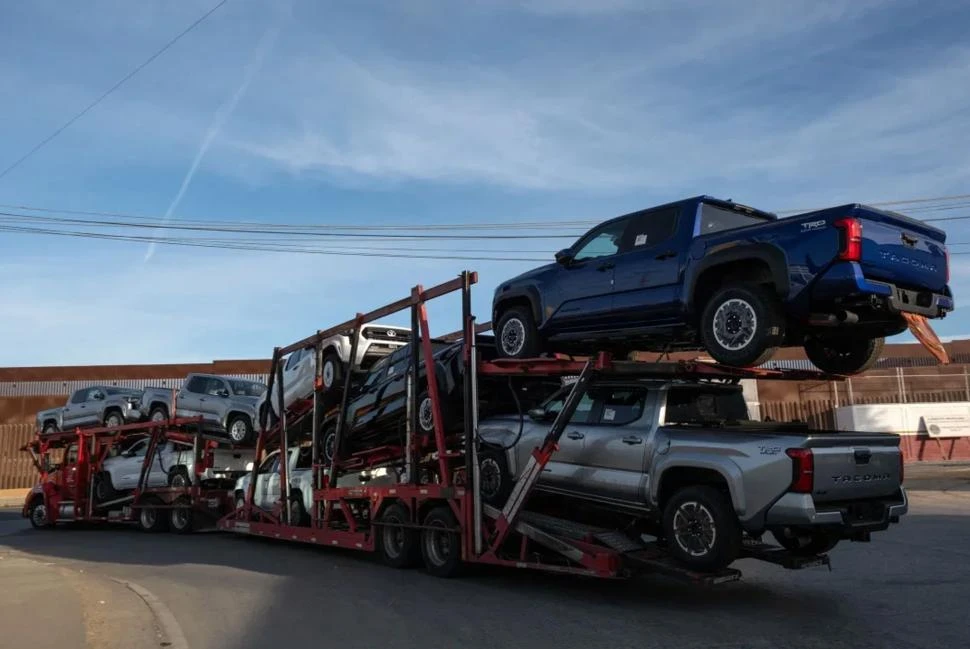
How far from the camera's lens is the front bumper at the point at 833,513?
673 centimetres

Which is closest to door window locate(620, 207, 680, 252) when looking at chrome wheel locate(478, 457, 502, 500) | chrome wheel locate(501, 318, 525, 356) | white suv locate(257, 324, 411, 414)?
chrome wheel locate(501, 318, 525, 356)

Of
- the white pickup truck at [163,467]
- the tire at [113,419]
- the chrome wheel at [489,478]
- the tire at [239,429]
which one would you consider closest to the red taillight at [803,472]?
the chrome wheel at [489,478]

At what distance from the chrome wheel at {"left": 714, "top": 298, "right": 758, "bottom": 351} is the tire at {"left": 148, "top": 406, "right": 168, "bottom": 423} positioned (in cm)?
1452

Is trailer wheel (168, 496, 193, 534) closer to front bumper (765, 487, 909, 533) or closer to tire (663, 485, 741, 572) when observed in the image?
tire (663, 485, 741, 572)

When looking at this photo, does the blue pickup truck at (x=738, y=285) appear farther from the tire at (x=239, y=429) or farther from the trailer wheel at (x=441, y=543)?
the tire at (x=239, y=429)

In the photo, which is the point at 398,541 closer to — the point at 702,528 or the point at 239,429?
the point at 702,528

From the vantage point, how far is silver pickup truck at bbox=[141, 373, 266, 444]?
17.1 m

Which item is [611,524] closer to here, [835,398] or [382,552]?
[382,552]

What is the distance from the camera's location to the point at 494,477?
31.0ft

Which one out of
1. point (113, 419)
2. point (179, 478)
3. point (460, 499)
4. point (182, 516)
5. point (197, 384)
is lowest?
point (182, 516)

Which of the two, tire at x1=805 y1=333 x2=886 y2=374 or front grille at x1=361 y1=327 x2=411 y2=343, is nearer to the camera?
tire at x1=805 y1=333 x2=886 y2=374

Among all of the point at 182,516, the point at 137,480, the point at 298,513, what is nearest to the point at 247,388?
the point at 182,516

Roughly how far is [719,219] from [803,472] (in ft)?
9.16

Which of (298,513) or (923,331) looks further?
(298,513)
